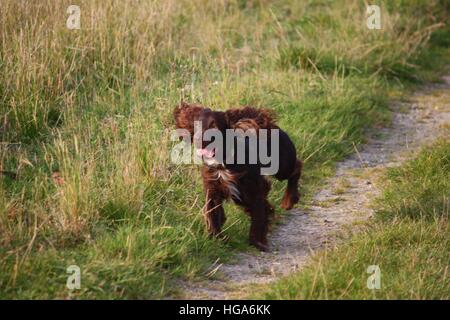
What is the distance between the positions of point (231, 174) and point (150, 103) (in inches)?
80.4

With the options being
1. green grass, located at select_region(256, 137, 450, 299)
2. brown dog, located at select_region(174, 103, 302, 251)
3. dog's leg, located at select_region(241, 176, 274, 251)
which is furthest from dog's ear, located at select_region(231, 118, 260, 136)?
green grass, located at select_region(256, 137, 450, 299)

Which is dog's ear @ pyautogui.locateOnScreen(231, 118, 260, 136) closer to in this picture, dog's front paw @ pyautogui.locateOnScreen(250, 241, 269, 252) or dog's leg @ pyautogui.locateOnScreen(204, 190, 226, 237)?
dog's leg @ pyautogui.locateOnScreen(204, 190, 226, 237)

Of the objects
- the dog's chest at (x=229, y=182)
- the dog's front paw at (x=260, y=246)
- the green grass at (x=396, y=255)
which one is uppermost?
the dog's chest at (x=229, y=182)

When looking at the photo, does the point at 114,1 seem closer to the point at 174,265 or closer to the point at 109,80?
the point at 109,80

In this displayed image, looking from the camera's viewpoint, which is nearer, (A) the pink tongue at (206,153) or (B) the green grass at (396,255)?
(B) the green grass at (396,255)

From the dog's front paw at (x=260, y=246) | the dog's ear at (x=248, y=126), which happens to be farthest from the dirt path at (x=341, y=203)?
the dog's ear at (x=248, y=126)

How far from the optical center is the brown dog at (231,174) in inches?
213

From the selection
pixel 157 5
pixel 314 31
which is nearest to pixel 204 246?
pixel 157 5

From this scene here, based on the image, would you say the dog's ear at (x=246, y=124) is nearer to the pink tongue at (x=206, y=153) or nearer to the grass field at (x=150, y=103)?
the pink tongue at (x=206, y=153)

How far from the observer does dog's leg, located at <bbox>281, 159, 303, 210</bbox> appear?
6.24 m

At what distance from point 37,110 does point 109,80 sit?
1.06 meters

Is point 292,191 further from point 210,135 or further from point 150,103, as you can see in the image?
point 150,103

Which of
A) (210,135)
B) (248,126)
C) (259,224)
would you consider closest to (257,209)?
(259,224)

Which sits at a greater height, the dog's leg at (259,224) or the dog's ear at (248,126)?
the dog's ear at (248,126)
